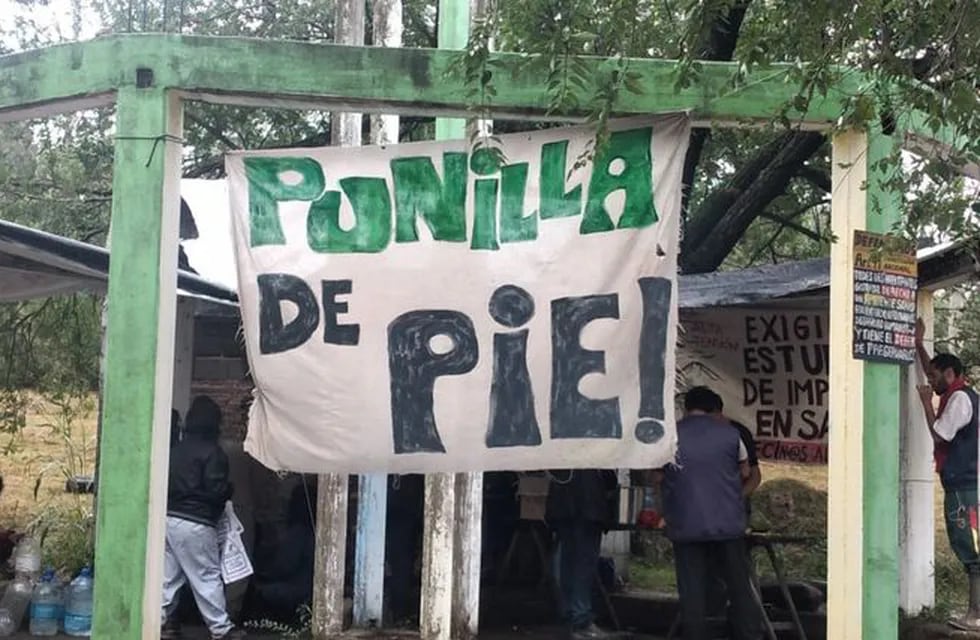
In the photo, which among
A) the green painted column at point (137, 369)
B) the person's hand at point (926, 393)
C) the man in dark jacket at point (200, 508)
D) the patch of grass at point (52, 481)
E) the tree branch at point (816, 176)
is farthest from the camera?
the tree branch at point (816, 176)

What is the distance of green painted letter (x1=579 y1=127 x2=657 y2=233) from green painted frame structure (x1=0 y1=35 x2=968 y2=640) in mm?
160

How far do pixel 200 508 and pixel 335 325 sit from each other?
302 centimetres

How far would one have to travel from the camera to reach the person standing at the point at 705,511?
721 cm

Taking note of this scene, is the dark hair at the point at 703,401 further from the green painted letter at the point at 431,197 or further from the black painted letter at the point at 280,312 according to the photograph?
the black painted letter at the point at 280,312

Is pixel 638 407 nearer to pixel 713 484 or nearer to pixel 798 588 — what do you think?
pixel 713 484

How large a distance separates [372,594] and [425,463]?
2.83m

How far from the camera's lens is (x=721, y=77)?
5.82m

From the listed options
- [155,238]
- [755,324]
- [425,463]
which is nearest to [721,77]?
[425,463]

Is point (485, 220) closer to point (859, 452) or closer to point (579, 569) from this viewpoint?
point (859, 452)

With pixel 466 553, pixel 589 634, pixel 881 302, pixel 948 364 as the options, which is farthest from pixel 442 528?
pixel 948 364

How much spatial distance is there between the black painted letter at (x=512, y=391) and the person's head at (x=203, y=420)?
3.23m

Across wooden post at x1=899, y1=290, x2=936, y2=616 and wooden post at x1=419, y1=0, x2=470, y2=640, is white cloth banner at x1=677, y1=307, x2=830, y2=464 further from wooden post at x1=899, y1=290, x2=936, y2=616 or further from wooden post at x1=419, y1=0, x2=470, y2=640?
wooden post at x1=419, y1=0, x2=470, y2=640

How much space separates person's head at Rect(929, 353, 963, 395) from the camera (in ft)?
27.4

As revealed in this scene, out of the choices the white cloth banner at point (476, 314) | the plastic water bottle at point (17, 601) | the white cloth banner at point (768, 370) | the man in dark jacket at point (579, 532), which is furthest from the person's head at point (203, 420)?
the white cloth banner at point (768, 370)
